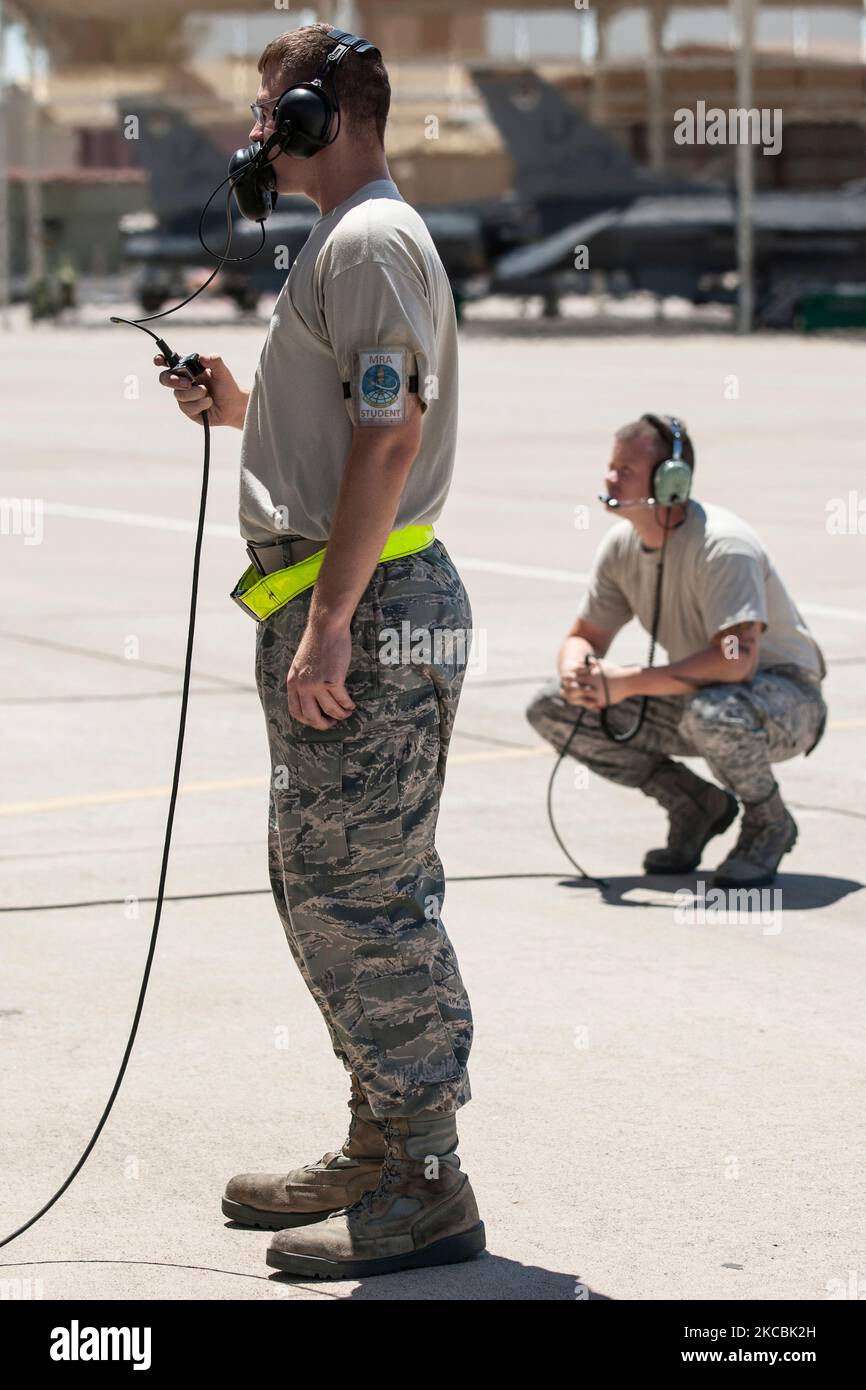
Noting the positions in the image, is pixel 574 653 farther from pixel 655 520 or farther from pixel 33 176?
pixel 33 176

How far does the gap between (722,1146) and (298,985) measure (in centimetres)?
151

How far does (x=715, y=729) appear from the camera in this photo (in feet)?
21.7

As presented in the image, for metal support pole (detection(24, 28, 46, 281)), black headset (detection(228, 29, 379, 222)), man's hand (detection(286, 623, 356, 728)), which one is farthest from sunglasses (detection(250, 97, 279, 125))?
metal support pole (detection(24, 28, 46, 281))

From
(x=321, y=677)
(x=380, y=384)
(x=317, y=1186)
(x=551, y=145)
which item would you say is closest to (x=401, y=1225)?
(x=317, y=1186)

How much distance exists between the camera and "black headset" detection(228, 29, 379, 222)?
377cm

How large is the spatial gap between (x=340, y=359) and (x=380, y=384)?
0.11 m

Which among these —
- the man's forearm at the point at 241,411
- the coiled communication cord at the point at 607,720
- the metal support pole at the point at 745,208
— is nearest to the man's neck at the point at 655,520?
the coiled communication cord at the point at 607,720

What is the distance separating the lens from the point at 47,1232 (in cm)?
401

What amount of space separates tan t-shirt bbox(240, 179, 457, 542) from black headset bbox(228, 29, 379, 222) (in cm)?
13

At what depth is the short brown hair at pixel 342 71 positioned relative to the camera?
383 cm

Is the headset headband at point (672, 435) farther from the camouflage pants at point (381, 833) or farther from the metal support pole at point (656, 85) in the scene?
the metal support pole at point (656, 85)
